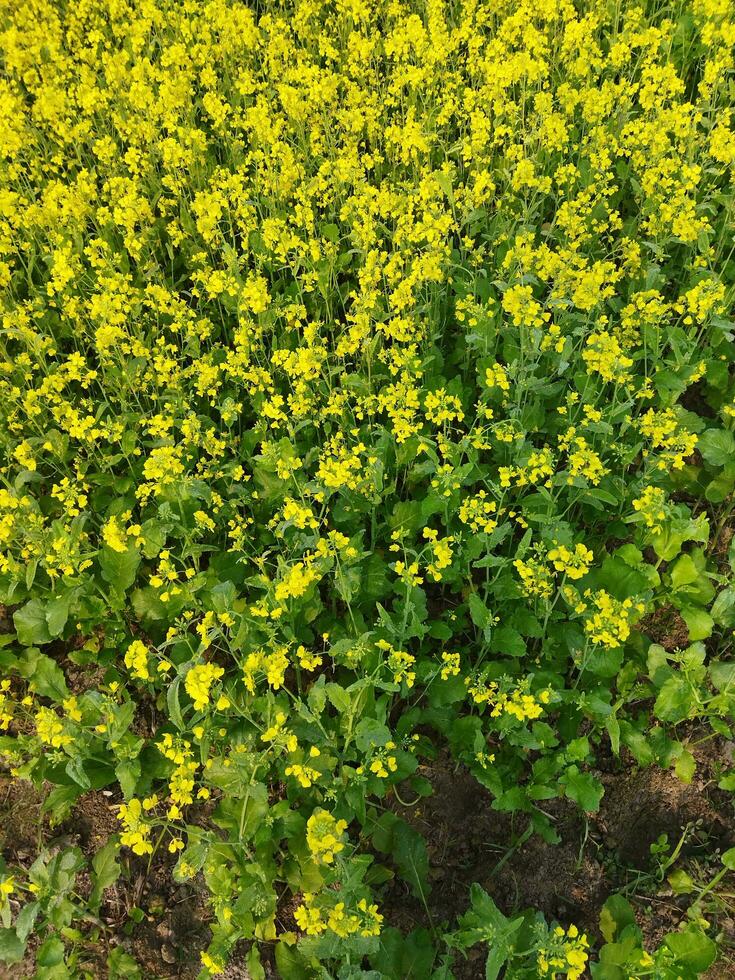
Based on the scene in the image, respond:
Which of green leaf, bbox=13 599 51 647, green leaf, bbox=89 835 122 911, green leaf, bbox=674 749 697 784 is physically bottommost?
green leaf, bbox=89 835 122 911

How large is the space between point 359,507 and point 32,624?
1.48 metres

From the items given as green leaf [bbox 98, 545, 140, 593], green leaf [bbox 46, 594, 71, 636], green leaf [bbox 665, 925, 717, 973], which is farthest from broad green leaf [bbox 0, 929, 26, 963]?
green leaf [bbox 665, 925, 717, 973]

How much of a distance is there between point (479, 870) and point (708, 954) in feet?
2.58

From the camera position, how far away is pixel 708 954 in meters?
2.10

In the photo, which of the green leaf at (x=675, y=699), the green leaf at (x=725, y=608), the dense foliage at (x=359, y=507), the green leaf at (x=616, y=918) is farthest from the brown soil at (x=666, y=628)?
the green leaf at (x=616, y=918)

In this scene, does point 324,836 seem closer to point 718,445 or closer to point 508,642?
point 508,642

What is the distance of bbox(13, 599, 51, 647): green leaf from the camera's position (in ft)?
9.55

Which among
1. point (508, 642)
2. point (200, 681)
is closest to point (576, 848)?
point (508, 642)

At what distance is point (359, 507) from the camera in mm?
3049

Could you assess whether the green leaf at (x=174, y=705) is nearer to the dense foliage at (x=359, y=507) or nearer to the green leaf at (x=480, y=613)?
the dense foliage at (x=359, y=507)

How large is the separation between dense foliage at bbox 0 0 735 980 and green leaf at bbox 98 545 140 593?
20mm

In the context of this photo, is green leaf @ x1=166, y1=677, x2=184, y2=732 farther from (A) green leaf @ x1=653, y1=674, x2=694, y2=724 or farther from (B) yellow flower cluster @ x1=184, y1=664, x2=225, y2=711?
(A) green leaf @ x1=653, y1=674, x2=694, y2=724

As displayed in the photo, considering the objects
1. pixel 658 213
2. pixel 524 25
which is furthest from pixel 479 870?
pixel 524 25

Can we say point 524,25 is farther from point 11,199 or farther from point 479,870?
point 479,870
